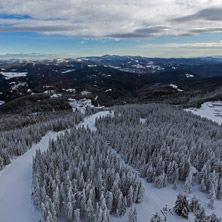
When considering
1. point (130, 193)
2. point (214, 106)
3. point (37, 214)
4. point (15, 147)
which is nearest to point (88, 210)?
point (130, 193)

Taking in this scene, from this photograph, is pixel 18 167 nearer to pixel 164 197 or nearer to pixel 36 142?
pixel 36 142

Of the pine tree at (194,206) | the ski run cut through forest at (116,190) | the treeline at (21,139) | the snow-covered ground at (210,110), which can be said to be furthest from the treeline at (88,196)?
the snow-covered ground at (210,110)

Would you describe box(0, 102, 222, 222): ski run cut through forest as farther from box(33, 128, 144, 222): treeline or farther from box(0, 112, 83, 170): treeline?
box(0, 112, 83, 170): treeline

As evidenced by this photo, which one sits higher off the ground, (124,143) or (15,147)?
(124,143)

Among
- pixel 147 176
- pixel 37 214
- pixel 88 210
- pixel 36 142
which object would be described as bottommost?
pixel 36 142

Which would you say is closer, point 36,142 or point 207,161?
point 207,161

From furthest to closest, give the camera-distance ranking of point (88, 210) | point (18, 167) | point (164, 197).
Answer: point (18, 167) < point (164, 197) < point (88, 210)

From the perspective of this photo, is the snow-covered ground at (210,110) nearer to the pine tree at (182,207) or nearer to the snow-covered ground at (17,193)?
the pine tree at (182,207)
